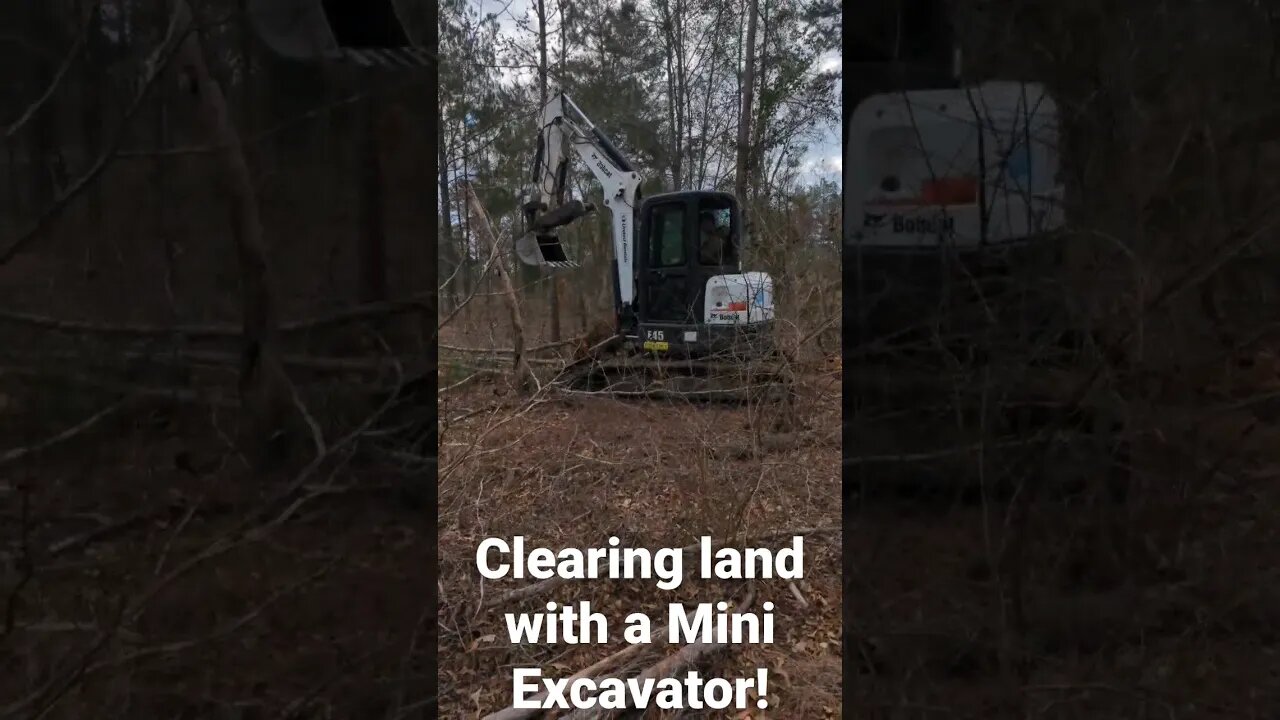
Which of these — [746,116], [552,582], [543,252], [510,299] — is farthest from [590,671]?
[543,252]

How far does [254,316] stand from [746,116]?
3.15 metres

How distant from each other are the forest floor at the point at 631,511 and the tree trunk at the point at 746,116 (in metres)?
1.24

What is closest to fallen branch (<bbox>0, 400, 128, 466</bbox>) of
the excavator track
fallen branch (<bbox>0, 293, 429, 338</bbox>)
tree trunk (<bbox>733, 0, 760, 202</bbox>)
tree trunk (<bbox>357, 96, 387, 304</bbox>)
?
fallen branch (<bbox>0, 293, 429, 338</bbox>)

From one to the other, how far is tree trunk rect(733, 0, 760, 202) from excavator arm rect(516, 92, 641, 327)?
142 centimetres

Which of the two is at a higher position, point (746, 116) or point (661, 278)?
point (746, 116)

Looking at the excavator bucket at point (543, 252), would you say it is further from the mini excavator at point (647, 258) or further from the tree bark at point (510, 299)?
the tree bark at point (510, 299)

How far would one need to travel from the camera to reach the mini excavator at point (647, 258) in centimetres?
478

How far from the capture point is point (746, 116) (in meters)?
3.70

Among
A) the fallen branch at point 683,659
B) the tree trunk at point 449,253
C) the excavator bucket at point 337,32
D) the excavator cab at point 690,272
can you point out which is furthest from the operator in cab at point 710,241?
the excavator bucket at point 337,32

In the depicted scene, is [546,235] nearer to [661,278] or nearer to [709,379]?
[661,278]

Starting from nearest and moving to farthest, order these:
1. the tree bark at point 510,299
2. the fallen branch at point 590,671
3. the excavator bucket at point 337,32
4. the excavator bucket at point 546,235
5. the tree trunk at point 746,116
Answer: the excavator bucket at point 337,32, the fallen branch at point 590,671, the tree bark at point 510,299, the tree trunk at point 746,116, the excavator bucket at point 546,235

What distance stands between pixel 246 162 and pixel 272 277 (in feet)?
0.56

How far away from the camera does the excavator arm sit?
5012 millimetres

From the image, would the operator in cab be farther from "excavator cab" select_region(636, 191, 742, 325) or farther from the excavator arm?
the excavator arm
